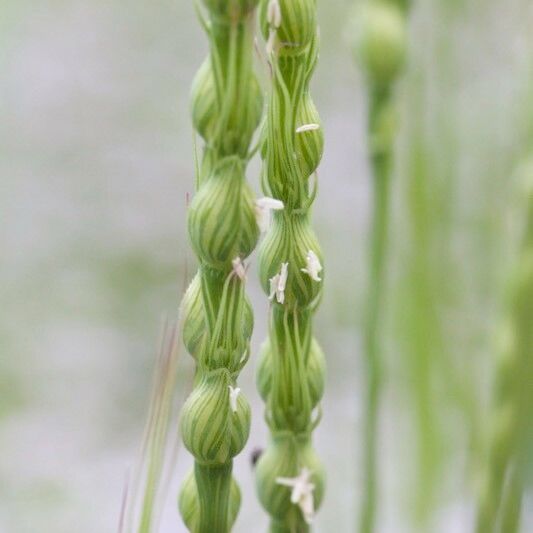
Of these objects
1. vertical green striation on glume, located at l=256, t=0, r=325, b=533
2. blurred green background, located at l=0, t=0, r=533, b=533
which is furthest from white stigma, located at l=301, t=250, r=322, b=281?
blurred green background, located at l=0, t=0, r=533, b=533

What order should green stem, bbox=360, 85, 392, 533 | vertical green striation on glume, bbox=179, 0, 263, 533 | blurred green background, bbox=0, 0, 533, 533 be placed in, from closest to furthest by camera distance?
vertical green striation on glume, bbox=179, 0, 263, 533 < green stem, bbox=360, 85, 392, 533 < blurred green background, bbox=0, 0, 533, 533

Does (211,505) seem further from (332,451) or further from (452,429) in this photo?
(332,451)

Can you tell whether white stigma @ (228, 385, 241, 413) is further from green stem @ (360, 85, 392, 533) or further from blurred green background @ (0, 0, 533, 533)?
blurred green background @ (0, 0, 533, 533)

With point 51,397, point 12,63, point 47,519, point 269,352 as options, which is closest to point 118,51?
point 12,63

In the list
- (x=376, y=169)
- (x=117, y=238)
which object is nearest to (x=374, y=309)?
(x=376, y=169)

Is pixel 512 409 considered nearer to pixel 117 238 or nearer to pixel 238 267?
pixel 238 267

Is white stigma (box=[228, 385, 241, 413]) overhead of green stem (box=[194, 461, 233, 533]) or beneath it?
overhead
